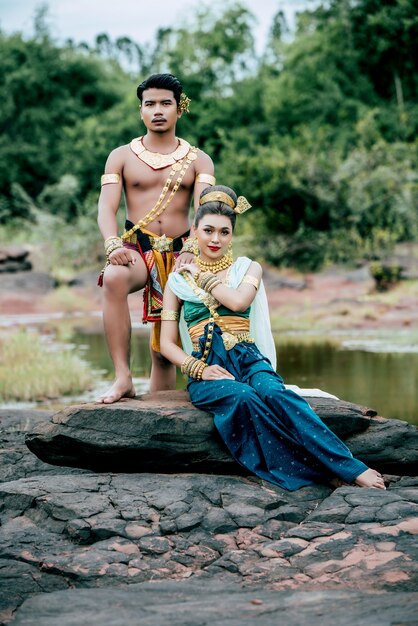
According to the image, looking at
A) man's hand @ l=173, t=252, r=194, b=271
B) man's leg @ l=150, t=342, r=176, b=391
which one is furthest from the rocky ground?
man's hand @ l=173, t=252, r=194, b=271

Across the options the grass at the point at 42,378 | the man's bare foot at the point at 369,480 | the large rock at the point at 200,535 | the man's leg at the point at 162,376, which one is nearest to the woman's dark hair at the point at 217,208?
the man's leg at the point at 162,376

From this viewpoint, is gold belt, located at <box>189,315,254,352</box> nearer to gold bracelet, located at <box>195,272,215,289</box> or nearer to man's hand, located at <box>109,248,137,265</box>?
gold bracelet, located at <box>195,272,215,289</box>

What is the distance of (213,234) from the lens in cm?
420

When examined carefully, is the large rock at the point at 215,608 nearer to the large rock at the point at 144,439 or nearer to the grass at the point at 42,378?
the large rock at the point at 144,439

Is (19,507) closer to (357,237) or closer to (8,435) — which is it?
(8,435)

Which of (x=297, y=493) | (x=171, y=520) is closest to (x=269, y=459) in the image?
(x=297, y=493)

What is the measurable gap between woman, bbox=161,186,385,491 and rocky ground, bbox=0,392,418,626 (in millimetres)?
124

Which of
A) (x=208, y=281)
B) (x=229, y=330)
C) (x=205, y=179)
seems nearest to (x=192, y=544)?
(x=229, y=330)

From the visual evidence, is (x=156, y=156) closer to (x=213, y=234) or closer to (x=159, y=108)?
(x=159, y=108)

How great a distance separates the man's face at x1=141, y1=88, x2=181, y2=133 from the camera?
4539 mm

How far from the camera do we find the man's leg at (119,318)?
172 inches

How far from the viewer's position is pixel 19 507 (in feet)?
12.5

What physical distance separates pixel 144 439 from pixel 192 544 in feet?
2.26

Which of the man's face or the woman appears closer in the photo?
the woman
